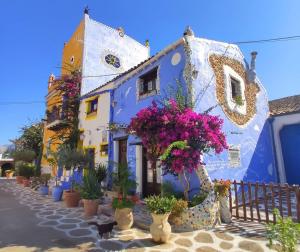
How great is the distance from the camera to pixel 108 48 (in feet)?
60.4

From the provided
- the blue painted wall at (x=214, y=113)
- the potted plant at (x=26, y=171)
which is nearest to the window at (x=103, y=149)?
the blue painted wall at (x=214, y=113)

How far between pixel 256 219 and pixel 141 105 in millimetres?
6407

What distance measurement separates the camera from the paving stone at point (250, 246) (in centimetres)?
498

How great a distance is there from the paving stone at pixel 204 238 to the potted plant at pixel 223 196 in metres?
1.20

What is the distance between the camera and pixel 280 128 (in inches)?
490

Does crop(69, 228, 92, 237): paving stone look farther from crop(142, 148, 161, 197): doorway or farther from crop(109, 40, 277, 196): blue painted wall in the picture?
crop(142, 148, 161, 197): doorway

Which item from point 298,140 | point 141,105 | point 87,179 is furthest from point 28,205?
point 298,140

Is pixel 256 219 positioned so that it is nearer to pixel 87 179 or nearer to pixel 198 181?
pixel 198 181

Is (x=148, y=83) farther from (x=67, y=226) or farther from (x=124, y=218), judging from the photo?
(x=67, y=226)

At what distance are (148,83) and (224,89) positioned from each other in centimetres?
350

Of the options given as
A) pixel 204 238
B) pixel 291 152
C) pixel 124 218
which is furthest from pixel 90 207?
pixel 291 152

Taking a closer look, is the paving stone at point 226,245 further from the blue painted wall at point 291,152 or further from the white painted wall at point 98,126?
the blue painted wall at point 291,152

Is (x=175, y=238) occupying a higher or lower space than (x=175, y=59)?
lower

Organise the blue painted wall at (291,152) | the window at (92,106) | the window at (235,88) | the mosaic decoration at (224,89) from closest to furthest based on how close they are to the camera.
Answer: the mosaic decoration at (224,89) → the window at (235,88) → the blue painted wall at (291,152) → the window at (92,106)
